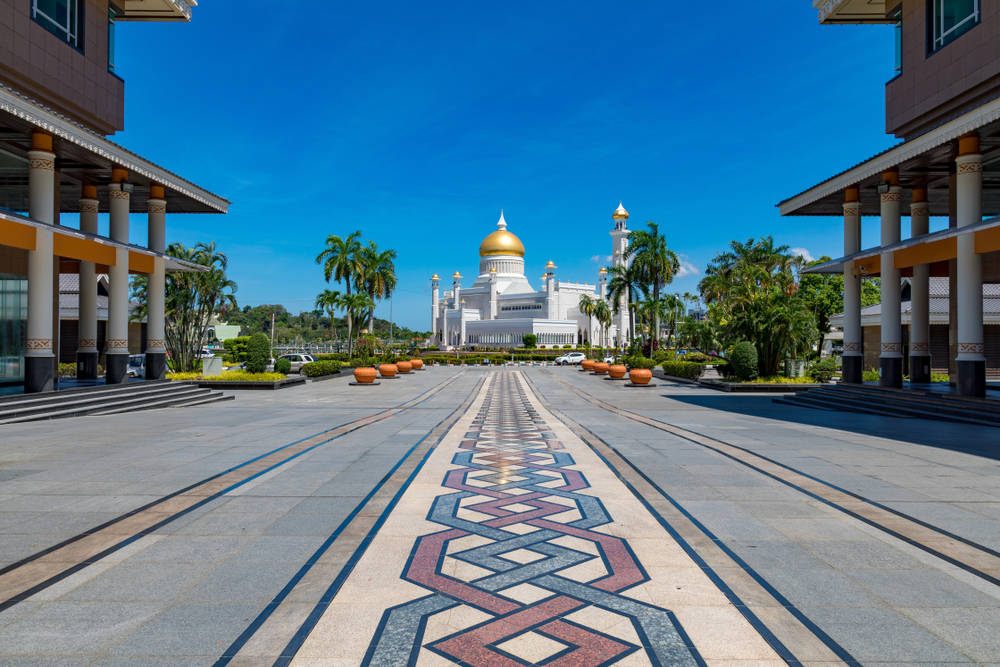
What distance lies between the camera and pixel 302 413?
1492 centimetres

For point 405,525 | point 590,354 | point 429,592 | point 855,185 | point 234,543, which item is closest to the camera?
point 429,592

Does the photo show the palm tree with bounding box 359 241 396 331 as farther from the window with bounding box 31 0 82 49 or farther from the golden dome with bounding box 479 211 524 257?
the golden dome with bounding box 479 211 524 257

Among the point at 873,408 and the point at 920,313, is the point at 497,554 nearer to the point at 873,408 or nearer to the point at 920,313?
the point at 873,408

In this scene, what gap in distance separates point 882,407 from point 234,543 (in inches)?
622

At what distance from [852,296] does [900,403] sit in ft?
17.6

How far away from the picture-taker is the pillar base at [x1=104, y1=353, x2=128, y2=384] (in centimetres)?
1669

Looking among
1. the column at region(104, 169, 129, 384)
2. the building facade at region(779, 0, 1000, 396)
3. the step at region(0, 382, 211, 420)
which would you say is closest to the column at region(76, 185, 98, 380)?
the column at region(104, 169, 129, 384)

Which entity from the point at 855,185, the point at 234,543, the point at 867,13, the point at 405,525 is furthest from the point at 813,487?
the point at 867,13

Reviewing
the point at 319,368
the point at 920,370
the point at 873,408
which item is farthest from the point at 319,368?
the point at 920,370

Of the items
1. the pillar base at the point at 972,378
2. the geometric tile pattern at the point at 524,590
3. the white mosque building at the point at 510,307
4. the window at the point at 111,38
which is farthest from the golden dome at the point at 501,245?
the geometric tile pattern at the point at 524,590

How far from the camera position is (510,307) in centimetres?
9512

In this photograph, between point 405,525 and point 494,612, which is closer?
point 494,612

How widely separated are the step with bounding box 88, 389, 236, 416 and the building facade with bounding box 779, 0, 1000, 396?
20173 mm

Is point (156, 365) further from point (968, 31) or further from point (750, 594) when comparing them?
point (968, 31)
